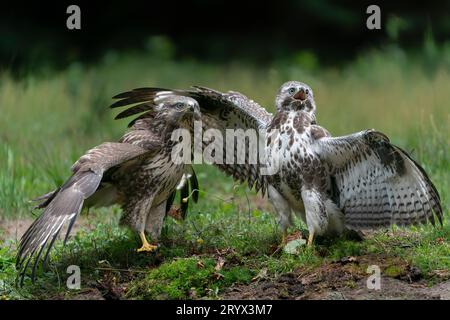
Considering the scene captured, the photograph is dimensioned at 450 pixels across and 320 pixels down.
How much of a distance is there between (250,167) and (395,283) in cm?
195

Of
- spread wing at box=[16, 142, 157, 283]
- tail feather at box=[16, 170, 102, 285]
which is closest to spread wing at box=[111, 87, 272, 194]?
spread wing at box=[16, 142, 157, 283]

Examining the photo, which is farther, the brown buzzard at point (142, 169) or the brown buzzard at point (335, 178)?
the brown buzzard at point (142, 169)

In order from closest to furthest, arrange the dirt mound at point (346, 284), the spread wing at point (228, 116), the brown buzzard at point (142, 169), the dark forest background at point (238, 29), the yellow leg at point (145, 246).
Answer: the dirt mound at point (346, 284) → the brown buzzard at point (142, 169) → the yellow leg at point (145, 246) → the spread wing at point (228, 116) → the dark forest background at point (238, 29)

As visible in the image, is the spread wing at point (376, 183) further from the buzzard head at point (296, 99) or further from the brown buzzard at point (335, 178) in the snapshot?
the buzzard head at point (296, 99)

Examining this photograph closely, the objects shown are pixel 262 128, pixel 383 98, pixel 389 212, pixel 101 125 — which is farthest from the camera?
pixel 383 98

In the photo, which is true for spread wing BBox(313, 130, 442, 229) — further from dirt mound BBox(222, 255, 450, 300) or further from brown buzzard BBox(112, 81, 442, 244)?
dirt mound BBox(222, 255, 450, 300)

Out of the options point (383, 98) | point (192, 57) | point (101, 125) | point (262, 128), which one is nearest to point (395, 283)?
point (262, 128)

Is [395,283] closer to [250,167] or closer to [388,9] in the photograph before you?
[250,167]

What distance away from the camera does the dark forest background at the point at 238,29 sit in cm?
1905

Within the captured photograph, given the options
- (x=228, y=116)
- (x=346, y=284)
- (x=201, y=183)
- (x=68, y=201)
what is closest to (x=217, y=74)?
(x=201, y=183)

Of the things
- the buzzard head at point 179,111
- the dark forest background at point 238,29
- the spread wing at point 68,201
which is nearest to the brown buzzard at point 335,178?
the buzzard head at point 179,111

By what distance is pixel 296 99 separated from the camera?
6949 mm

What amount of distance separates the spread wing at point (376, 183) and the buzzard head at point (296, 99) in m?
0.31

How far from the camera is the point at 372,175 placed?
682 centimetres
